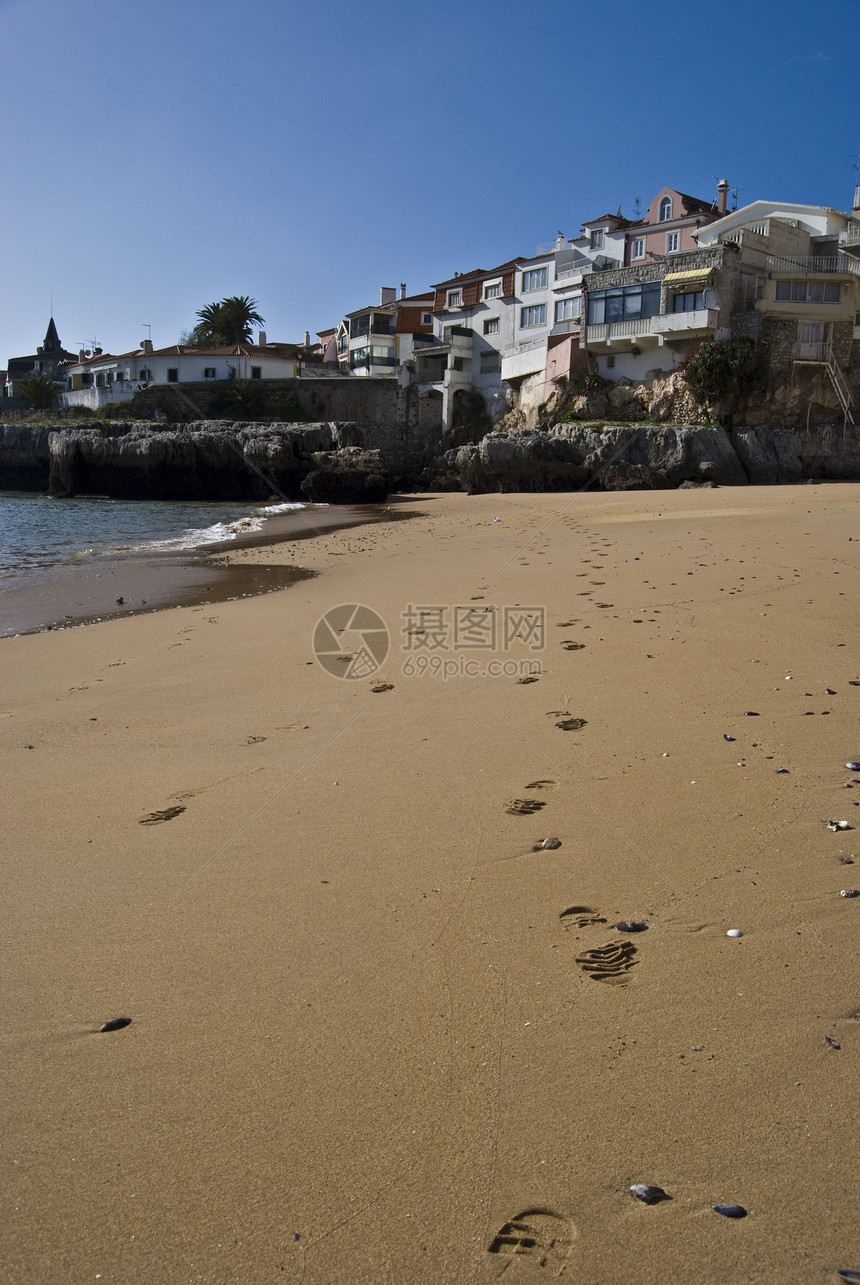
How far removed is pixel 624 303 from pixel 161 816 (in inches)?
1504

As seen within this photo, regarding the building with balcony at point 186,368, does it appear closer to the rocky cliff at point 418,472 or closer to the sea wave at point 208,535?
the rocky cliff at point 418,472

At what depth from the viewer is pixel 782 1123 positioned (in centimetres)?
211

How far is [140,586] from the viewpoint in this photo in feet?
44.5

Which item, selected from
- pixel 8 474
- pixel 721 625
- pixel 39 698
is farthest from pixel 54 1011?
pixel 8 474

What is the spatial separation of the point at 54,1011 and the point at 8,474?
53366 millimetres

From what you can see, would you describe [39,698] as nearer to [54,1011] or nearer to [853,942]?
[54,1011]

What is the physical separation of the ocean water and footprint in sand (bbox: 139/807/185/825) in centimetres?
1143

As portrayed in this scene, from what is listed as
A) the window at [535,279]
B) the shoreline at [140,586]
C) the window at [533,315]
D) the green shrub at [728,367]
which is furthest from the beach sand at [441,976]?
the window at [535,279]

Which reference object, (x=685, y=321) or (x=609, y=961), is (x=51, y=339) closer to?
(x=685, y=321)

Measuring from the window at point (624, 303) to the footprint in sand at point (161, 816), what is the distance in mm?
37072

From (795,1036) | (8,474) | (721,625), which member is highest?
(8,474)

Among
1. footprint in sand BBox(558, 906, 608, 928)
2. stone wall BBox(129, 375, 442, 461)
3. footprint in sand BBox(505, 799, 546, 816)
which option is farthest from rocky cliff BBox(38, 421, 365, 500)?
footprint in sand BBox(558, 906, 608, 928)

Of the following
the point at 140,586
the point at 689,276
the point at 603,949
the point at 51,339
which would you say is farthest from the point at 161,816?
the point at 51,339

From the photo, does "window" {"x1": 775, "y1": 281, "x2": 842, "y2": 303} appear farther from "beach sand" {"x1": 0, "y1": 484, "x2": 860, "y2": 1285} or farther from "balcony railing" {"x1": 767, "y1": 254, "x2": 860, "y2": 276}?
"beach sand" {"x1": 0, "y1": 484, "x2": 860, "y2": 1285}
